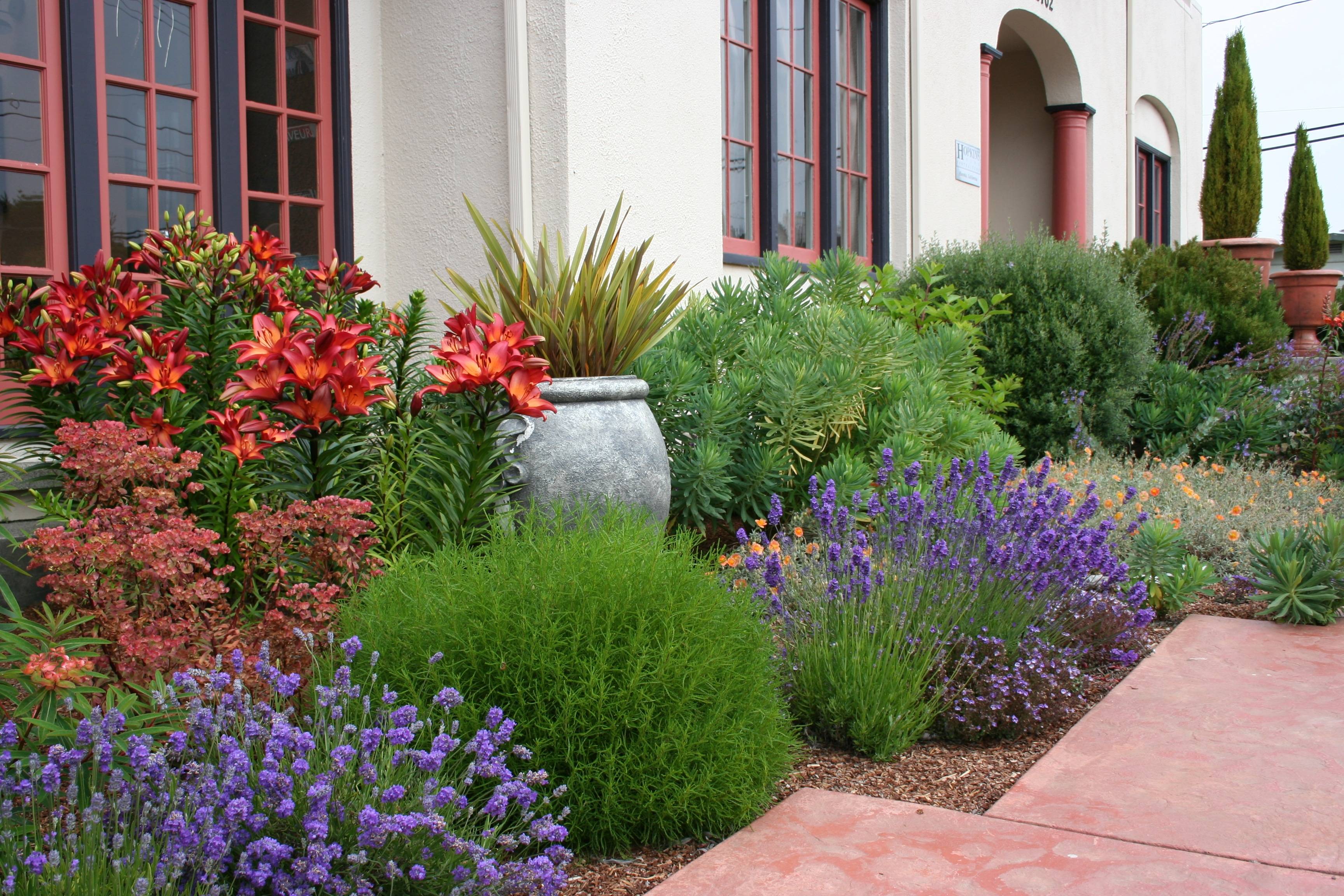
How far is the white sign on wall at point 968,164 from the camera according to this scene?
9.09 m

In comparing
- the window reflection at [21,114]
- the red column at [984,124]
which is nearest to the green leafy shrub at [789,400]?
the window reflection at [21,114]

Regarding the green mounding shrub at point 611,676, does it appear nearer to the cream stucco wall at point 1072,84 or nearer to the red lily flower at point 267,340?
the red lily flower at point 267,340

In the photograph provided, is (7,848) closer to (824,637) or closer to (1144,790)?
(824,637)

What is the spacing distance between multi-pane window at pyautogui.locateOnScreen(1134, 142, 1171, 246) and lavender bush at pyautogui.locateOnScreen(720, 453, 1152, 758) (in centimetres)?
1163

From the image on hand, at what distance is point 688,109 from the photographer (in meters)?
5.86

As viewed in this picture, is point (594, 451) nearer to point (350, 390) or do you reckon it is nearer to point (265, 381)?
point (350, 390)

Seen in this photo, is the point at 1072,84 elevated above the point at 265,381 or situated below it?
above

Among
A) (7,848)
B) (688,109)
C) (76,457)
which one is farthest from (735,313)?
(7,848)

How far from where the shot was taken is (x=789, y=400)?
4312mm

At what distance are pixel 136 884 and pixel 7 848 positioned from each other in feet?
1.10

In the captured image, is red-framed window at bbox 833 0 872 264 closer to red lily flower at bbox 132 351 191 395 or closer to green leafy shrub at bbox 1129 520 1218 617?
green leafy shrub at bbox 1129 520 1218 617

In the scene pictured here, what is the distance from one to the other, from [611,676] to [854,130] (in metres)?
6.93

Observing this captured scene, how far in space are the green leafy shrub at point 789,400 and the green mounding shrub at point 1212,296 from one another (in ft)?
15.6

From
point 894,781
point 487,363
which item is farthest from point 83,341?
point 894,781
